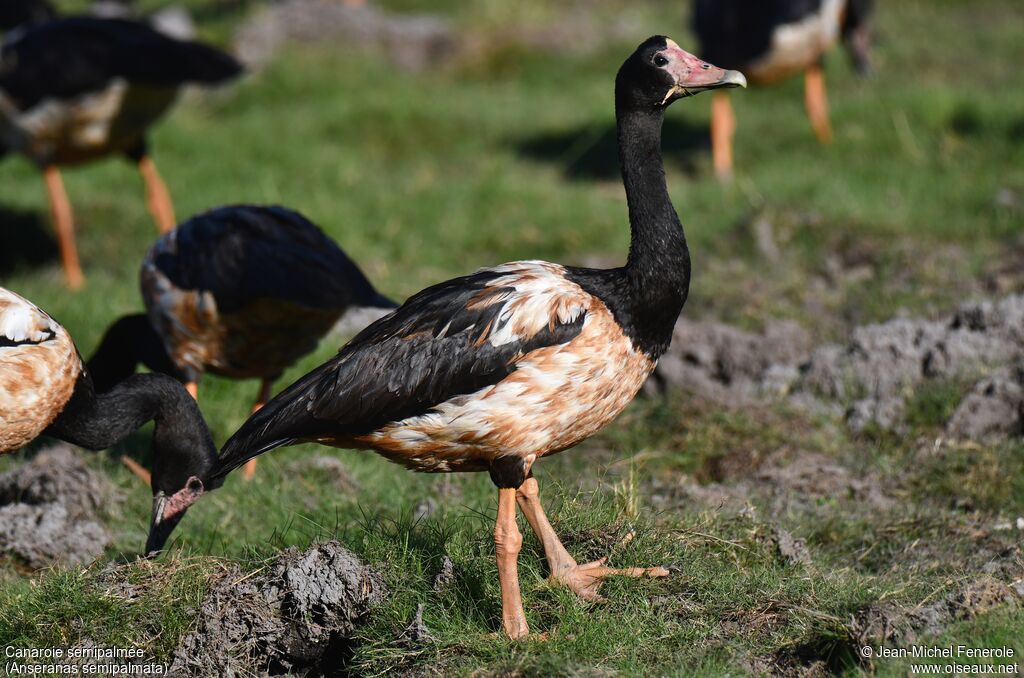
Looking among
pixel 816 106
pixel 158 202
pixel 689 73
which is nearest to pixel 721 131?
pixel 816 106

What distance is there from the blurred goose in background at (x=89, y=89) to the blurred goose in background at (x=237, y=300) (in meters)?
2.59

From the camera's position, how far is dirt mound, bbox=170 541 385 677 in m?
4.63

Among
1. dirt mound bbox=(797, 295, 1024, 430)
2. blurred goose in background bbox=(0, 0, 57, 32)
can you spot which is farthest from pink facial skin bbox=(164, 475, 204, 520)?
blurred goose in background bbox=(0, 0, 57, 32)

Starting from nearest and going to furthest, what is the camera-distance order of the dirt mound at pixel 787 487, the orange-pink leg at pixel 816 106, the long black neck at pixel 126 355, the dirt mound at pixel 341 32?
the dirt mound at pixel 787 487 → the long black neck at pixel 126 355 → the orange-pink leg at pixel 816 106 → the dirt mound at pixel 341 32

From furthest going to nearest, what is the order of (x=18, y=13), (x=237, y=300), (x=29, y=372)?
1. (x=18, y=13)
2. (x=237, y=300)
3. (x=29, y=372)

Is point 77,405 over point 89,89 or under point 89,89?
under

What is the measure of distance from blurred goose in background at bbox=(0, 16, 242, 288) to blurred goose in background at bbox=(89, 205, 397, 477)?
2.59 meters

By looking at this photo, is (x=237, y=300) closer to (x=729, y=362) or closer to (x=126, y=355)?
(x=126, y=355)

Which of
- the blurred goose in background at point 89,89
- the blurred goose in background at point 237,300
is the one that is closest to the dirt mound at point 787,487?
the blurred goose in background at point 237,300

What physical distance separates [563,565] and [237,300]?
249cm

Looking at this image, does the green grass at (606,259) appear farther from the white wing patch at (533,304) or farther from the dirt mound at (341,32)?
the white wing patch at (533,304)

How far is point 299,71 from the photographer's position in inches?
532

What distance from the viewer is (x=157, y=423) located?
577 cm

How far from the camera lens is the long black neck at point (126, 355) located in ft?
23.1
